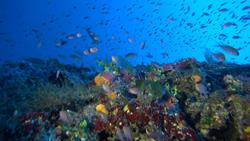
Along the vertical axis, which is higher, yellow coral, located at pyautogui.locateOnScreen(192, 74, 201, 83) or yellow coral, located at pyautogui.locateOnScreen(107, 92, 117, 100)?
yellow coral, located at pyautogui.locateOnScreen(192, 74, 201, 83)

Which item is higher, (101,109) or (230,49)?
(101,109)

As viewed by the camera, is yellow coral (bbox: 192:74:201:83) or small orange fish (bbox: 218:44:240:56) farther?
small orange fish (bbox: 218:44:240:56)

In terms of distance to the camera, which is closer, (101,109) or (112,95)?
(101,109)

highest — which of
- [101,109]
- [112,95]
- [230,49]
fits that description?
[101,109]

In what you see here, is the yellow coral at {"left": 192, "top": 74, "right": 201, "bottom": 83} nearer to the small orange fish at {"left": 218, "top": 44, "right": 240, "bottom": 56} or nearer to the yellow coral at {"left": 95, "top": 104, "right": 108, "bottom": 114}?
the yellow coral at {"left": 95, "top": 104, "right": 108, "bottom": 114}

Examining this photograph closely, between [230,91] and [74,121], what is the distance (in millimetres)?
4029

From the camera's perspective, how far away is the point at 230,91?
24.3ft

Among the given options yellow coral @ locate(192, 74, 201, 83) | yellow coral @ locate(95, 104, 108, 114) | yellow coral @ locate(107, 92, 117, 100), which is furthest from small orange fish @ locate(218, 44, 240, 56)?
yellow coral @ locate(95, 104, 108, 114)

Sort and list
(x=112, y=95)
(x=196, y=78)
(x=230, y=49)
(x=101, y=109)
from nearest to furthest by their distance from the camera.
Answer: (x=101, y=109) → (x=112, y=95) → (x=196, y=78) → (x=230, y=49)

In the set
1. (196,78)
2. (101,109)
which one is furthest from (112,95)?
(196,78)

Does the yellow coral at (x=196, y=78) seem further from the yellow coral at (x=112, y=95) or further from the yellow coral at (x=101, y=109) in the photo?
the yellow coral at (x=101, y=109)

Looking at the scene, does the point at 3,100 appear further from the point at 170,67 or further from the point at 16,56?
the point at 16,56

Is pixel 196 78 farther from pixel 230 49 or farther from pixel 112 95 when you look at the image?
pixel 230 49

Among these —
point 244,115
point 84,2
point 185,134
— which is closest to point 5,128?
point 185,134
